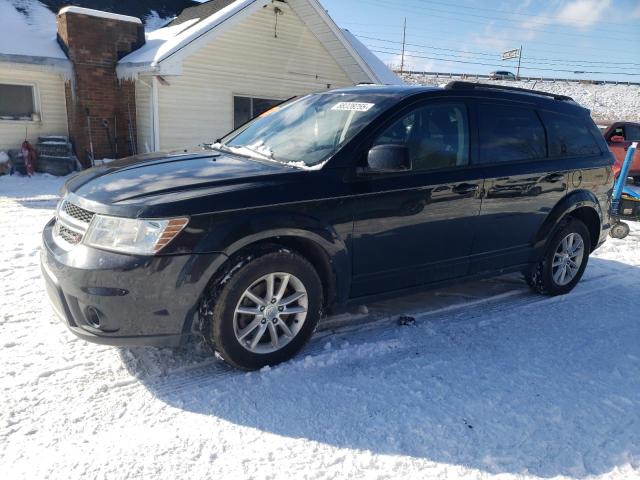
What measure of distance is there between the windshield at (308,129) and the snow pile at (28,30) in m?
9.64

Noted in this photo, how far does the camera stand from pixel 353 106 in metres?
3.78

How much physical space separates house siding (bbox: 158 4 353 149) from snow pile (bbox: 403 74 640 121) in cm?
2694

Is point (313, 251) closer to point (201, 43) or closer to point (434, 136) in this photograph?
point (434, 136)

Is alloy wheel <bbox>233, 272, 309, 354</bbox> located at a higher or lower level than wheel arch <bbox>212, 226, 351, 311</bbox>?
lower

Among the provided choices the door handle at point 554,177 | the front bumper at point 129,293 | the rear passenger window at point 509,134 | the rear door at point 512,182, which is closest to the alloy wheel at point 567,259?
the rear door at point 512,182

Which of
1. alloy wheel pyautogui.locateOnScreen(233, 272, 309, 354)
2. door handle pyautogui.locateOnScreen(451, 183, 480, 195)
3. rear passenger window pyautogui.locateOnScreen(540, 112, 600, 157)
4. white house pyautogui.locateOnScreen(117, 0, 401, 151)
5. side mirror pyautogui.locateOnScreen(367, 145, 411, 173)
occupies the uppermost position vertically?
white house pyautogui.locateOnScreen(117, 0, 401, 151)

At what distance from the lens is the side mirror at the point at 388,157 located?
3.23 m

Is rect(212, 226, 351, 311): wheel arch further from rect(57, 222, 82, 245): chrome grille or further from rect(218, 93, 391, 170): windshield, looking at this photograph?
rect(57, 222, 82, 245): chrome grille

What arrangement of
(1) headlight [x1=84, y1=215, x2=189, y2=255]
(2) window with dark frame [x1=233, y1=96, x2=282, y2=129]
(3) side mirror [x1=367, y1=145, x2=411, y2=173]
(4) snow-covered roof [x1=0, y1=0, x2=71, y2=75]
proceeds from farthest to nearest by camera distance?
(2) window with dark frame [x1=233, y1=96, x2=282, y2=129], (4) snow-covered roof [x1=0, y1=0, x2=71, y2=75], (3) side mirror [x1=367, y1=145, x2=411, y2=173], (1) headlight [x1=84, y1=215, x2=189, y2=255]

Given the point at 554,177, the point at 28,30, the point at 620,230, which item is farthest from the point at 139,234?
the point at 28,30

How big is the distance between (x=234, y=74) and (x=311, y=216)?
36.0ft

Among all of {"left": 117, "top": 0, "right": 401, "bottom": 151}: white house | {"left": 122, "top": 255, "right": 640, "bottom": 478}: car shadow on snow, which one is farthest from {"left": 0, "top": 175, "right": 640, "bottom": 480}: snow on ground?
{"left": 117, "top": 0, "right": 401, "bottom": 151}: white house

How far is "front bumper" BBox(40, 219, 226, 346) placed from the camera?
2.71 metres

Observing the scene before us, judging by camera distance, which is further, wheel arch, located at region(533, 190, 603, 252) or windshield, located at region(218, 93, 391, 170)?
wheel arch, located at region(533, 190, 603, 252)
